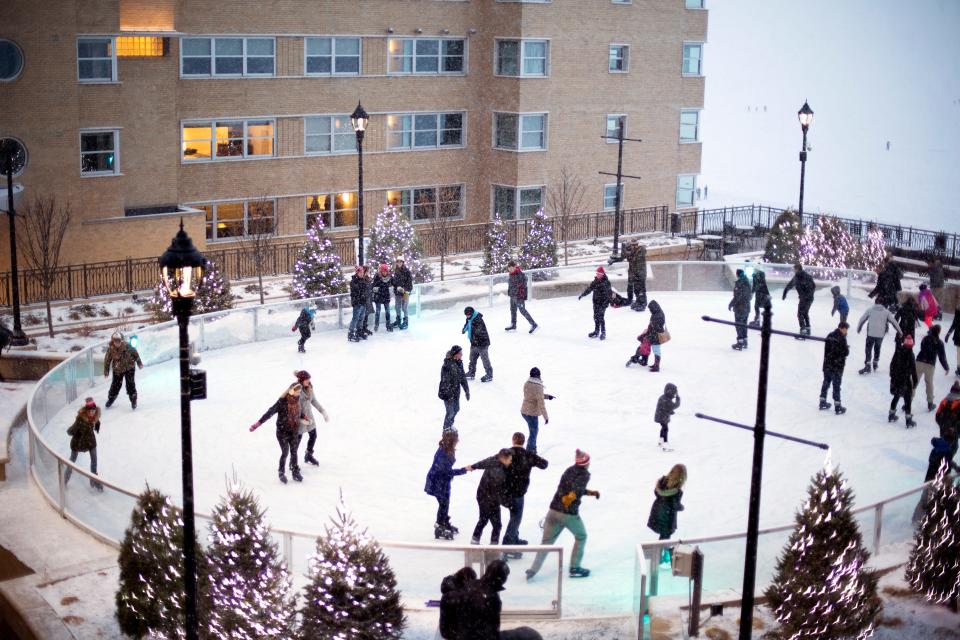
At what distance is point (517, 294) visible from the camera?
93.4ft

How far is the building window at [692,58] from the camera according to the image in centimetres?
5028

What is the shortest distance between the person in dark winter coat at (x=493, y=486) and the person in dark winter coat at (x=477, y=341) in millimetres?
7988

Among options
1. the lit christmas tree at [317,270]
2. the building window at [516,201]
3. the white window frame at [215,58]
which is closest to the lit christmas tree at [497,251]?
the lit christmas tree at [317,270]

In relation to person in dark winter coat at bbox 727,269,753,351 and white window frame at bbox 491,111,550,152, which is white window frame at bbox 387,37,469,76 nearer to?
white window frame at bbox 491,111,550,152

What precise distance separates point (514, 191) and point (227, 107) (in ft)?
34.1

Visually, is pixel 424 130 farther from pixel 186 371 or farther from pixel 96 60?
pixel 186 371

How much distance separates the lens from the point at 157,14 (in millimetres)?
38438

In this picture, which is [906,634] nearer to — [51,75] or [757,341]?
[757,341]

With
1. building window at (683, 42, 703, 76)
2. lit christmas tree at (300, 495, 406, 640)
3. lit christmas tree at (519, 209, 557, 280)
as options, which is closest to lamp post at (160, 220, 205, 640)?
lit christmas tree at (300, 495, 406, 640)

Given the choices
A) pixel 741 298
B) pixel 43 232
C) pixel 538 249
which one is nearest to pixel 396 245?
pixel 538 249

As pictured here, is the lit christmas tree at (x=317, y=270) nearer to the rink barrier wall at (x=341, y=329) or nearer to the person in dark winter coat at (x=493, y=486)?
the rink barrier wall at (x=341, y=329)

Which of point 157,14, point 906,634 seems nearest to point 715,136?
point 157,14

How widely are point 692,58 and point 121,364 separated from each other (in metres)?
32.8

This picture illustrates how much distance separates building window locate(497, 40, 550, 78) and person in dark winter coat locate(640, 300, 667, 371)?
2104 centimetres
